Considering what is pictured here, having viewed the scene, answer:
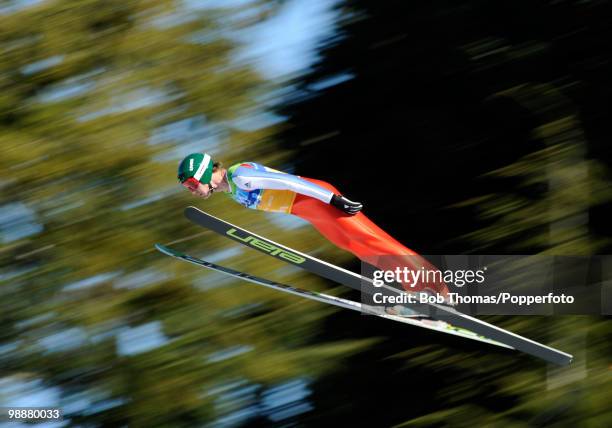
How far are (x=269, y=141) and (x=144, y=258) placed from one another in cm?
149

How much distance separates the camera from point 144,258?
7648 millimetres

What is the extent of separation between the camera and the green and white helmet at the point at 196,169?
18.4 ft

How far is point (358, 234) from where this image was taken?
19.8 feet

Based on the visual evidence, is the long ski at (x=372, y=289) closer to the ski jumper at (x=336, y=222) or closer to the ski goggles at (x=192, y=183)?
the ski jumper at (x=336, y=222)

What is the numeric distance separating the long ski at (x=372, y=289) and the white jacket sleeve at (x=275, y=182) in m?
0.62

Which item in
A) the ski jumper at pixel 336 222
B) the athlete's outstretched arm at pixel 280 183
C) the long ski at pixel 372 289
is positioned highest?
the athlete's outstretched arm at pixel 280 183

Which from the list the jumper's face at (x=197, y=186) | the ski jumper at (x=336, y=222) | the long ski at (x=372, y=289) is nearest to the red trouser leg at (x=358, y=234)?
the ski jumper at (x=336, y=222)

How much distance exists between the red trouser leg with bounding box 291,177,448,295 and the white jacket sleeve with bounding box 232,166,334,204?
312 millimetres

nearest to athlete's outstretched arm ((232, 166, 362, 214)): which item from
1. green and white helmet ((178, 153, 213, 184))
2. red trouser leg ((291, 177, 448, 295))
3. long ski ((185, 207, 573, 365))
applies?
green and white helmet ((178, 153, 213, 184))

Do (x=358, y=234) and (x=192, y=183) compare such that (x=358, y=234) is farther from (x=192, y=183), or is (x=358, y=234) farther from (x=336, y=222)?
(x=192, y=183)

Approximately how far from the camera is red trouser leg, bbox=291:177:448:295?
6039mm

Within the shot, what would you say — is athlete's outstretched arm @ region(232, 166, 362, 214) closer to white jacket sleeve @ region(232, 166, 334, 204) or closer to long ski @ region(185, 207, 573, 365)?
white jacket sleeve @ region(232, 166, 334, 204)

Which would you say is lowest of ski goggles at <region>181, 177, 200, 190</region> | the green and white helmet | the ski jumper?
the ski jumper

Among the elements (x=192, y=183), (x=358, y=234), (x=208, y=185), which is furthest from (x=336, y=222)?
(x=192, y=183)
